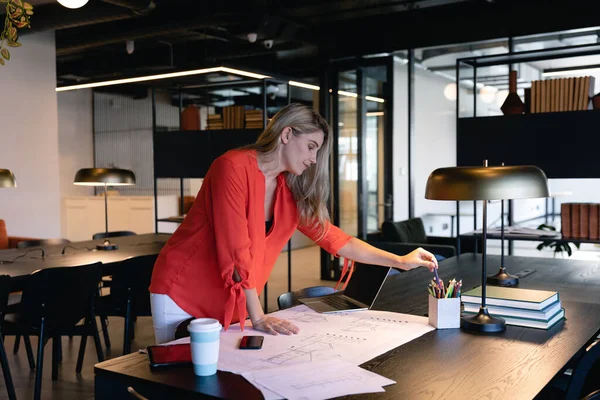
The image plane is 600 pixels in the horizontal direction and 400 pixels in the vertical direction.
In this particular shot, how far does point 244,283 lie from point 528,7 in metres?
5.43

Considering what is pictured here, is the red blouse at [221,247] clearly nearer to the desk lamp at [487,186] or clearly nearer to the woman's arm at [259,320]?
the woman's arm at [259,320]

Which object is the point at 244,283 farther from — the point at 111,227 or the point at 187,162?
the point at 111,227

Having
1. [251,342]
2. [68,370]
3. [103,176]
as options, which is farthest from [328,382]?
[103,176]

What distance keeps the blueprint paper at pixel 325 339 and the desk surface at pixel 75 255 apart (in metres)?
2.32

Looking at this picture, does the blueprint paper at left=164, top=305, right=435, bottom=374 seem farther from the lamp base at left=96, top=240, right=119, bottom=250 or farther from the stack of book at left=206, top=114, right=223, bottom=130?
the stack of book at left=206, top=114, right=223, bottom=130

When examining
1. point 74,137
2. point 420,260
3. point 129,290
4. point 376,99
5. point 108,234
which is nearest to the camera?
point 420,260

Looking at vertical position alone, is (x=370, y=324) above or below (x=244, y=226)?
below

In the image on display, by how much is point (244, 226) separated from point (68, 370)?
3020 millimetres

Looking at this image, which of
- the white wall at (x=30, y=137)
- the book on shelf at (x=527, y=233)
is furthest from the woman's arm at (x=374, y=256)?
the white wall at (x=30, y=137)

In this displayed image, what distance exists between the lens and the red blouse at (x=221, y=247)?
208 cm

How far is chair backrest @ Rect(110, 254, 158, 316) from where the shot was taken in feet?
14.0

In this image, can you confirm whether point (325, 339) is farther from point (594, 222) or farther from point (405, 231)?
point (405, 231)

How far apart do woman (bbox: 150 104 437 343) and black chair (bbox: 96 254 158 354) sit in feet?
6.83

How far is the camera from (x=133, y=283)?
4293 millimetres
